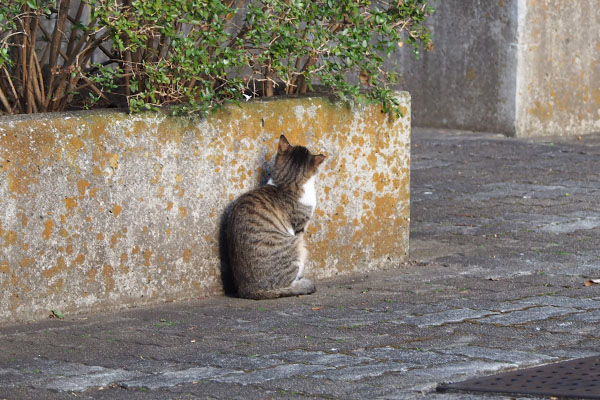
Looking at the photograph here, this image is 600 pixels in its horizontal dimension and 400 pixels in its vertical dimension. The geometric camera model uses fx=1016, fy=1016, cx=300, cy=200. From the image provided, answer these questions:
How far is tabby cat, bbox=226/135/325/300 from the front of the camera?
5.81m

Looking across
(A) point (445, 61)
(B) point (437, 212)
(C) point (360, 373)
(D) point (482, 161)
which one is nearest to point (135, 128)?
(C) point (360, 373)

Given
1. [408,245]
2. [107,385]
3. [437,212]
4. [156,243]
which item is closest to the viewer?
[107,385]

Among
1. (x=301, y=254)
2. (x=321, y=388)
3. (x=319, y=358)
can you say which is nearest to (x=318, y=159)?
(x=301, y=254)

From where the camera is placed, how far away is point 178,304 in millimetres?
5727

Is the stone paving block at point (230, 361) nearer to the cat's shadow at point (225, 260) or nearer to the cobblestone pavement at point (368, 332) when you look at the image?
the cobblestone pavement at point (368, 332)

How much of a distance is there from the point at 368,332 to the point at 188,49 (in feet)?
6.00

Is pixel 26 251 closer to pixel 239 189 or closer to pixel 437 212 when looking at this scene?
pixel 239 189

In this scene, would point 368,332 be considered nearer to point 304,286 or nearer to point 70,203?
point 304,286

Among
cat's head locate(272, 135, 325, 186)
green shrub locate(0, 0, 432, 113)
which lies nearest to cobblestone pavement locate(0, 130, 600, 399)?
cat's head locate(272, 135, 325, 186)

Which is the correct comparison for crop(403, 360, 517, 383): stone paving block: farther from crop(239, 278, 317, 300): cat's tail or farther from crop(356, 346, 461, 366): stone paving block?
crop(239, 278, 317, 300): cat's tail

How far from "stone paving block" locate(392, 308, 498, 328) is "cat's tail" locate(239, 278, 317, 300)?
855 mm

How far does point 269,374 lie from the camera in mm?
Answer: 4277

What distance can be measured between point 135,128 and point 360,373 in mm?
2036

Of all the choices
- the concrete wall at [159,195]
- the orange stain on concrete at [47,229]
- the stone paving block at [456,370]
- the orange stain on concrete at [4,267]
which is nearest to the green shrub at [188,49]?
the concrete wall at [159,195]
